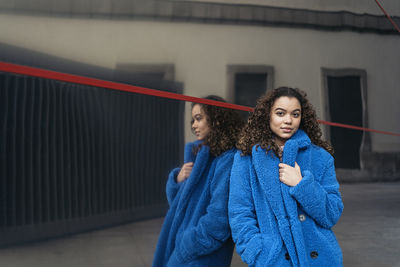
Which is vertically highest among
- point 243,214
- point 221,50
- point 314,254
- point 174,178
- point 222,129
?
point 221,50

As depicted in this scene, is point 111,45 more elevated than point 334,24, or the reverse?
point 334,24

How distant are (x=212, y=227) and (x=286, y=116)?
445 mm

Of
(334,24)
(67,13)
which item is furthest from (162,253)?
(334,24)

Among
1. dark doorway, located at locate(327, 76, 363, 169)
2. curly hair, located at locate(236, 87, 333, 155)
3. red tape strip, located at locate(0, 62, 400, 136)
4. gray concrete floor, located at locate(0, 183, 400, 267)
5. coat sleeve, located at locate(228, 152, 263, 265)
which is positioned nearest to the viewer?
red tape strip, located at locate(0, 62, 400, 136)

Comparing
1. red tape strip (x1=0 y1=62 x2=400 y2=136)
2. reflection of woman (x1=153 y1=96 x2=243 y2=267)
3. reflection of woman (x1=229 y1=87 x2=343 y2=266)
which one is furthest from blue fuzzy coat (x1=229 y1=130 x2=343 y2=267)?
red tape strip (x1=0 y1=62 x2=400 y2=136)

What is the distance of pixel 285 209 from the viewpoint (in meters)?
1.12

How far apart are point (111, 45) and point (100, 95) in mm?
135

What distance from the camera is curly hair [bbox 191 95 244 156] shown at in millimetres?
1250

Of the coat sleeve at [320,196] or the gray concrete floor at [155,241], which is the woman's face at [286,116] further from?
the gray concrete floor at [155,241]

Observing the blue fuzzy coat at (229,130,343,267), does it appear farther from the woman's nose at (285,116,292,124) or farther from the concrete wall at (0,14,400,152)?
the concrete wall at (0,14,400,152)

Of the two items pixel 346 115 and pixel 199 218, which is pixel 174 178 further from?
pixel 346 115

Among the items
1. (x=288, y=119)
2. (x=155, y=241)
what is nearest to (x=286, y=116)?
(x=288, y=119)

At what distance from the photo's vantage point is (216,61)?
114cm

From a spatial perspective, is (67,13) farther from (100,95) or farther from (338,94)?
(338,94)
